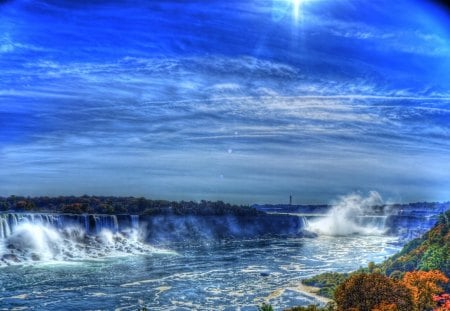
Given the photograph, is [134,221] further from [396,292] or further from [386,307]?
[386,307]

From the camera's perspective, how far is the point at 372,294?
14.5 m

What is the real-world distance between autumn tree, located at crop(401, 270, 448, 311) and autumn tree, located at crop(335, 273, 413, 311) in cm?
38

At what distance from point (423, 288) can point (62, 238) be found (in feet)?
104

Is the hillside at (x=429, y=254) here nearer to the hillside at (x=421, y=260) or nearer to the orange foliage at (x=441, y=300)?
the hillside at (x=421, y=260)

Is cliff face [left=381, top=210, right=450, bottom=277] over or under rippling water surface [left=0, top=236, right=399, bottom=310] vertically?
over

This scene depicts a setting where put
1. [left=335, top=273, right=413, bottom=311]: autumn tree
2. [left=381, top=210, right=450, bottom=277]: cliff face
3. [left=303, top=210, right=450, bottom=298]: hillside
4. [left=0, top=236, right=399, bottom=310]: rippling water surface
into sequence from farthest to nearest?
[left=0, top=236, right=399, bottom=310]: rippling water surface < [left=303, top=210, right=450, bottom=298]: hillside < [left=381, top=210, right=450, bottom=277]: cliff face < [left=335, top=273, right=413, bottom=311]: autumn tree

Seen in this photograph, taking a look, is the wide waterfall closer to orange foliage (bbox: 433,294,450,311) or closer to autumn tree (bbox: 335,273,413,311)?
Answer: autumn tree (bbox: 335,273,413,311)

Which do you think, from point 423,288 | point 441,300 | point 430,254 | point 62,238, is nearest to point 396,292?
point 423,288

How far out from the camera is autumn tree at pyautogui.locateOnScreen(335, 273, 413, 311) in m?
14.3

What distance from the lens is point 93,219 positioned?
4409cm

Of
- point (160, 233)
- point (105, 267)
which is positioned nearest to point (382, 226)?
point (160, 233)

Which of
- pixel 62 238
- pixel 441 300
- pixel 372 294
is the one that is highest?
pixel 372 294

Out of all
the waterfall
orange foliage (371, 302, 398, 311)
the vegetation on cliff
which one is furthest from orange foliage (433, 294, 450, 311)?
the waterfall

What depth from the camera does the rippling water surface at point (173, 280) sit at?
2116 cm
